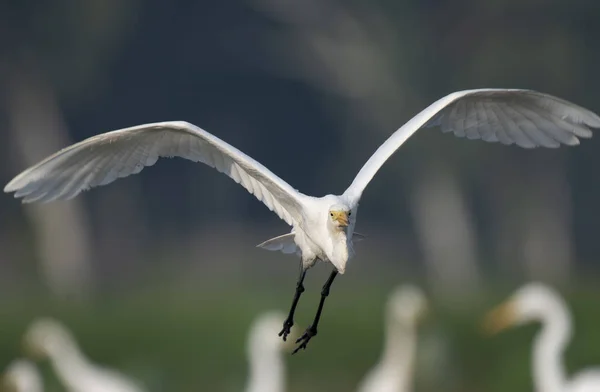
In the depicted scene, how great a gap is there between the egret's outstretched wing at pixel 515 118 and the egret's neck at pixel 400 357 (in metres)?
4.25

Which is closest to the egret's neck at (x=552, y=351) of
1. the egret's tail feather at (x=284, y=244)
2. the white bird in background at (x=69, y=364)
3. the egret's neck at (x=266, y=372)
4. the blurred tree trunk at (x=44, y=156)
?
the egret's neck at (x=266, y=372)

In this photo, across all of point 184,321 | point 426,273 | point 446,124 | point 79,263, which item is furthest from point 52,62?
point 446,124

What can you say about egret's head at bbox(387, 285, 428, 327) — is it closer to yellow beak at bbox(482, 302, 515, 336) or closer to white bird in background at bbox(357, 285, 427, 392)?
A: white bird in background at bbox(357, 285, 427, 392)

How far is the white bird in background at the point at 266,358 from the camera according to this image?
10828 mm

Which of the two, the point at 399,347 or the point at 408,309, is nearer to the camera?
the point at 399,347

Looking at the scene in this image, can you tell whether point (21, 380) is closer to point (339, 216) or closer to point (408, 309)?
point (408, 309)

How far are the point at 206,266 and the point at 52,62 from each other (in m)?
4.17

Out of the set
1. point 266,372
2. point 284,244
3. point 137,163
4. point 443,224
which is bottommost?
point 443,224

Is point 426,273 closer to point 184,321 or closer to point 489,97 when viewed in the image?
point 184,321

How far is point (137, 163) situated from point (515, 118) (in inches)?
72.0

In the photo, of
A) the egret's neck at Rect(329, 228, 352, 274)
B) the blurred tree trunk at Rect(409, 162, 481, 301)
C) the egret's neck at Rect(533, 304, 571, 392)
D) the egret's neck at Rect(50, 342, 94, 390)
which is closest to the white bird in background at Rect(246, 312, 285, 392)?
the egret's neck at Rect(50, 342, 94, 390)

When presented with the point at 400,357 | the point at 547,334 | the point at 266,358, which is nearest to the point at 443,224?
the point at 400,357

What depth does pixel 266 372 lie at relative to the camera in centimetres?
1089

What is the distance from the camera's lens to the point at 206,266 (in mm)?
25234
